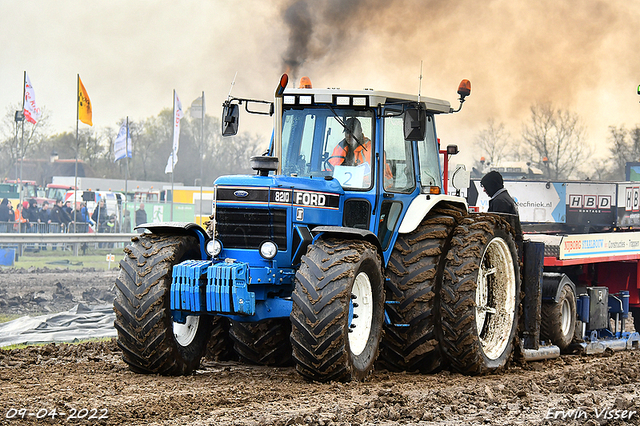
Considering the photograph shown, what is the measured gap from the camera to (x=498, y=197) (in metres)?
10.6

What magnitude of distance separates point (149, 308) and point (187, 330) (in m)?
0.88

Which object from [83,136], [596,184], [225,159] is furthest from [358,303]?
[83,136]

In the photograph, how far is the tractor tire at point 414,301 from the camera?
25.2 feet

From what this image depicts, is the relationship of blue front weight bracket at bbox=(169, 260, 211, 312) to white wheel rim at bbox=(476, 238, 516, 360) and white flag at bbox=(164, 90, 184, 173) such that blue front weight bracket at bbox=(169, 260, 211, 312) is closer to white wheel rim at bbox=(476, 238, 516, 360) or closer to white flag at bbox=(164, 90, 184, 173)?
white wheel rim at bbox=(476, 238, 516, 360)

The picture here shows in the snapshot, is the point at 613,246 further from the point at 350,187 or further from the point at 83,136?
the point at 83,136

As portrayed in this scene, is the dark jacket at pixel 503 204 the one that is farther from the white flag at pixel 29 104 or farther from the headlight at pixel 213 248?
the white flag at pixel 29 104

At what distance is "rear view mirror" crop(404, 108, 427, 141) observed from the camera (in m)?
7.47

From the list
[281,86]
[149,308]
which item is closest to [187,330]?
[149,308]

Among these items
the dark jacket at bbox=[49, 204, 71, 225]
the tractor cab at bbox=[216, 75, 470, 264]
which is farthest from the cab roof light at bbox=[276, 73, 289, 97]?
the dark jacket at bbox=[49, 204, 71, 225]

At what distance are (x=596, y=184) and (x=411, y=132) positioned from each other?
1437 cm

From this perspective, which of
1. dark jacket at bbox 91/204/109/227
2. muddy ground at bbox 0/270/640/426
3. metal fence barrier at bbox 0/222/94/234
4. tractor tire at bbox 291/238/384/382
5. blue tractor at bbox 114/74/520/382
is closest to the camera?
muddy ground at bbox 0/270/640/426

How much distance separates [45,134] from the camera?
4956 cm

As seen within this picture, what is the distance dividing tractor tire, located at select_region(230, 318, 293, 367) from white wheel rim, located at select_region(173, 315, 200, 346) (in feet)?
2.30

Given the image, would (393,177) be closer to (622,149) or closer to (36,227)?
(36,227)
